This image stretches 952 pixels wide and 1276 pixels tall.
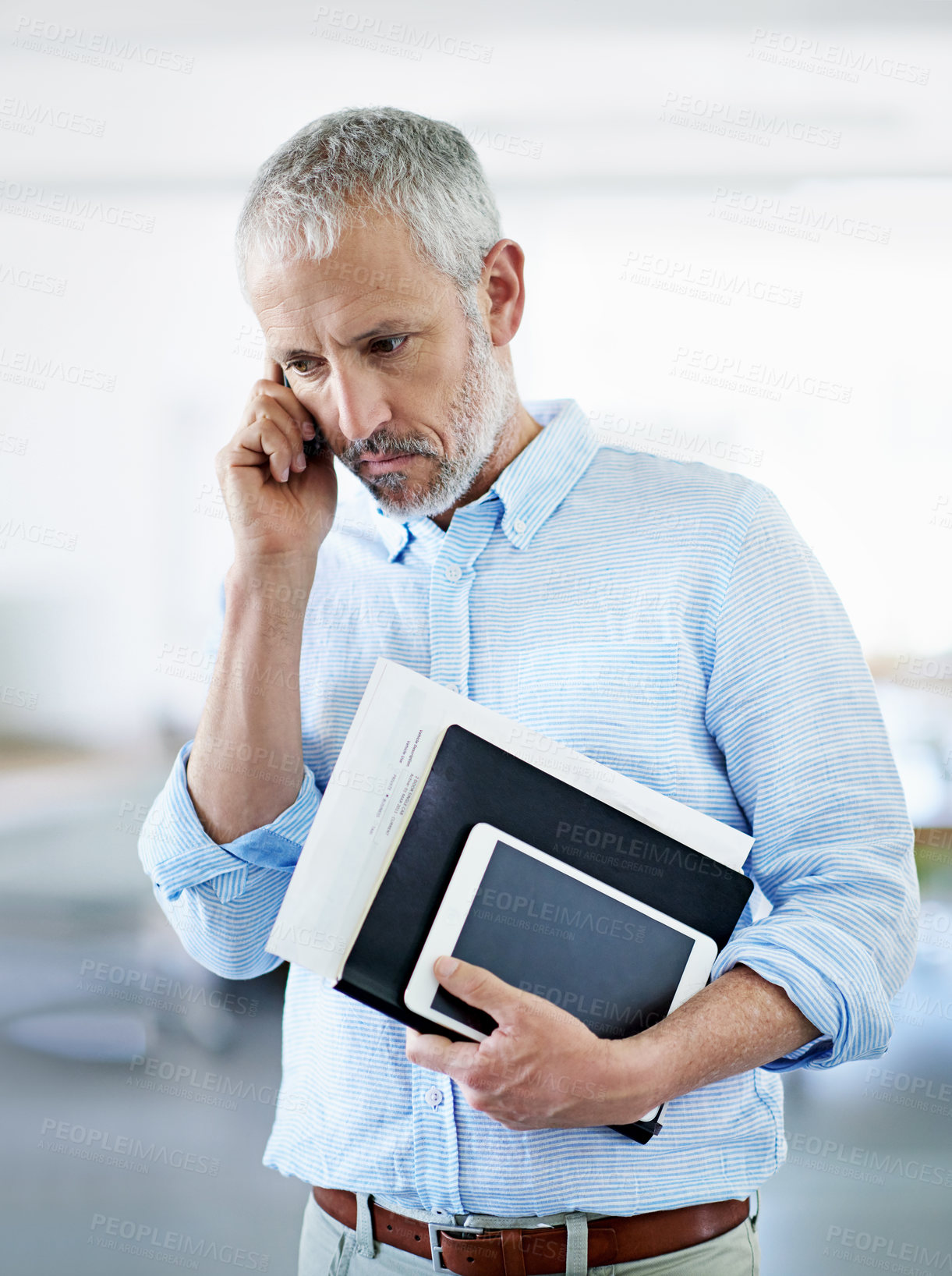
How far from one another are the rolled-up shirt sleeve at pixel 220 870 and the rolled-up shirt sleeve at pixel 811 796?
446 millimetres

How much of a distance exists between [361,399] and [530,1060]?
2.11 ft

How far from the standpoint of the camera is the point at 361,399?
1004 millimetres

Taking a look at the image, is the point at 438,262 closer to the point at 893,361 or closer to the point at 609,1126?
the point at 609,1126

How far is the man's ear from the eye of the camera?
3.57 feet

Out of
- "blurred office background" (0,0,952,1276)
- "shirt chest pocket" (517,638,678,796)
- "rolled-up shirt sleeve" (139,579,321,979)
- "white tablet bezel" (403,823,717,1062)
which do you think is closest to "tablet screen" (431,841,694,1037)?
"white tablet bezel" (403,823,717,1062)

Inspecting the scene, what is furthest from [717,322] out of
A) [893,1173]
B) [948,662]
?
[893,1173]

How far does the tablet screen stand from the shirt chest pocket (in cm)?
17

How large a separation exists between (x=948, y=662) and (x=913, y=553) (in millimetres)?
209

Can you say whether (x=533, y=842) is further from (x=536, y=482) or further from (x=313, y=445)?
(x=313, y=445)

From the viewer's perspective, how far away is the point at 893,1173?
1.78 metres

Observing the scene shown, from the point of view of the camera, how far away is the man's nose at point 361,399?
100 cm

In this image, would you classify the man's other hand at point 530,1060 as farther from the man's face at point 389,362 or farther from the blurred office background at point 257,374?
the blurred office background at point 257,374

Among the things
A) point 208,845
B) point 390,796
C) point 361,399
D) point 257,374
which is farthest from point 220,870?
point 257,374

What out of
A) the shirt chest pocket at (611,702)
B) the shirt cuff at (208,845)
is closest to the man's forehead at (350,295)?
the shirt chest pocket at (611,702)
